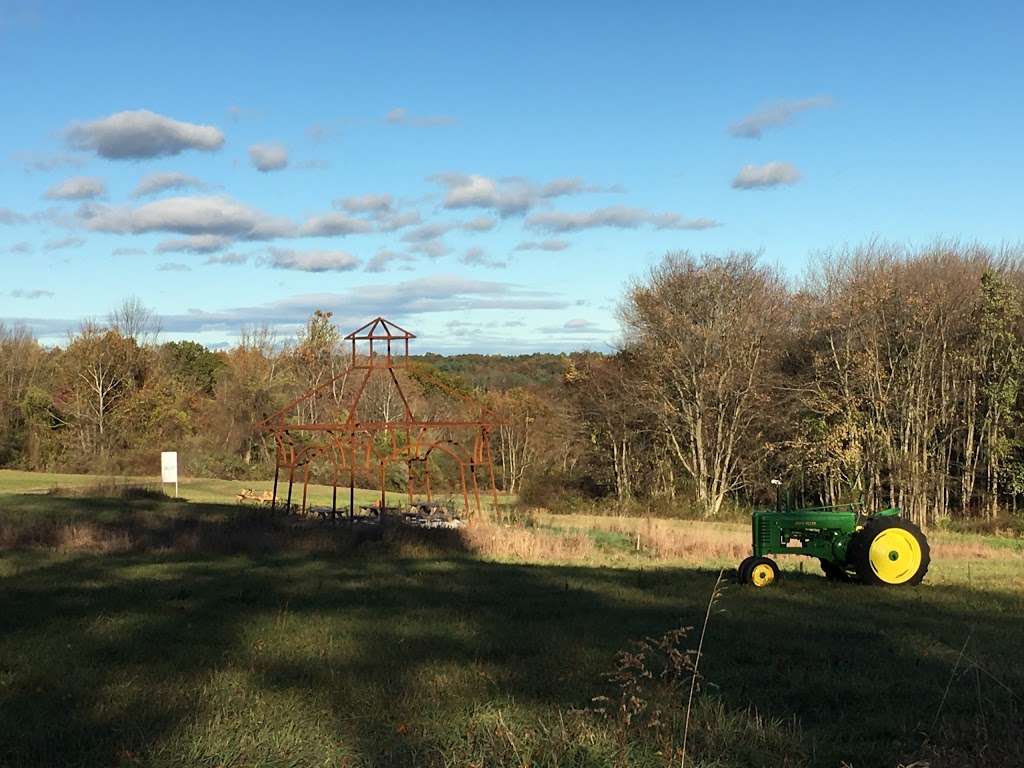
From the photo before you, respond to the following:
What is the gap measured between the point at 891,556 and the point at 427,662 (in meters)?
8.15

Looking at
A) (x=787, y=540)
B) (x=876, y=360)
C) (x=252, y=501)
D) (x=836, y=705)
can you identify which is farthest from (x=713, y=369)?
(x=836, y=705)

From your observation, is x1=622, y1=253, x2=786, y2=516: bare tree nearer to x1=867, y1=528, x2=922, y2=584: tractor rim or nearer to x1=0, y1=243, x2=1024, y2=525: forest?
x1=0, y1=243, x2=1024, y2=525: forest

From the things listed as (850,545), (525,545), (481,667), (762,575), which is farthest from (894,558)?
(525,545)

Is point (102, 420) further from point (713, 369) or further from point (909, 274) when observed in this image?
point (909, 274)

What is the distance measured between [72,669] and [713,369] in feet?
118

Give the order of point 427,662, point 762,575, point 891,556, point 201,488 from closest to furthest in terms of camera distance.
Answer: point 427,662 → point 891,556 → point 762,575 → point 201,488

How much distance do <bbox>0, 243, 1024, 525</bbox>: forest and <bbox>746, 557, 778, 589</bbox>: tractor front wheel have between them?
13.0 m

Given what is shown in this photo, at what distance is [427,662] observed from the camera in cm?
819

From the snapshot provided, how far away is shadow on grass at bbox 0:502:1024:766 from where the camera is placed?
5926mm

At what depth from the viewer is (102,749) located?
19.0 feet

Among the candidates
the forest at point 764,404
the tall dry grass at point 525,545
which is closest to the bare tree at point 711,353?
the forest at point 764,404

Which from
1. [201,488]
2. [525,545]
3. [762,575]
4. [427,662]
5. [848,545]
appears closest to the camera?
[427,662]

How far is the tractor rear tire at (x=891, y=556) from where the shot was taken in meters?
13.7

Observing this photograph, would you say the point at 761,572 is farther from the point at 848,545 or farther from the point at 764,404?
the point at 764,404
